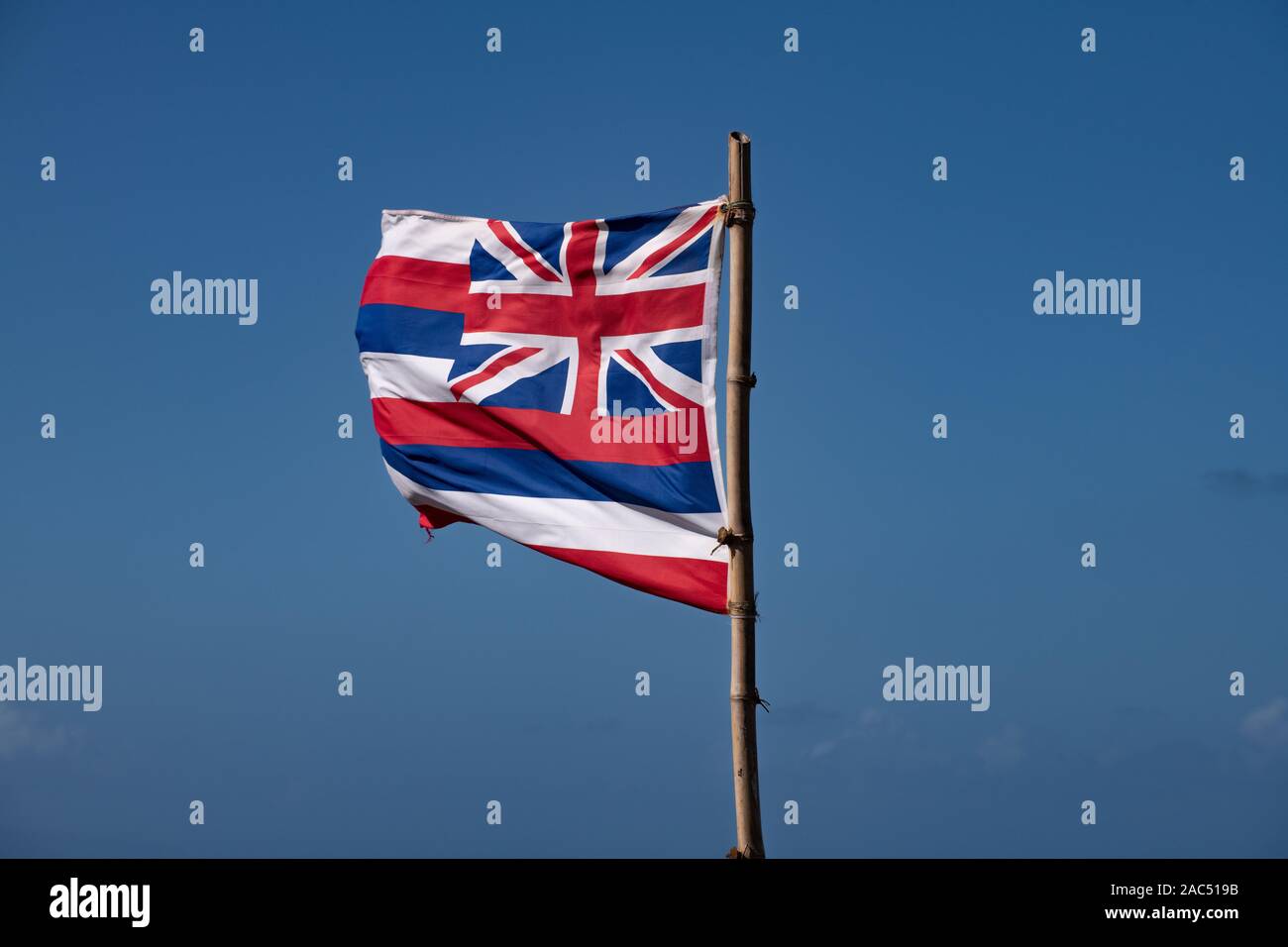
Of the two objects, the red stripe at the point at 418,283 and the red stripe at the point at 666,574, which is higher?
the red stripe at the point at 418,283

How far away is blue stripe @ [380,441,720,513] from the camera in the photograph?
1594 cm

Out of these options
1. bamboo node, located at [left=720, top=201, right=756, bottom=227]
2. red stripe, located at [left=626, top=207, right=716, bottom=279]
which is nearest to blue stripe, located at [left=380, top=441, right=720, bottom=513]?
red stripe, located at [left=626, top=207, right=716, bottom=279]

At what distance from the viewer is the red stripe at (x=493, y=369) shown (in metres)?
→ 17.3

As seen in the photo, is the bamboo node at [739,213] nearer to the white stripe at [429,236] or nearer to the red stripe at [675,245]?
the red stripe at [675,245]

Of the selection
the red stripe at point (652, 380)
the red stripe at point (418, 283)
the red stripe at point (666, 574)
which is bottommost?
the red stripe at point (666, 574)

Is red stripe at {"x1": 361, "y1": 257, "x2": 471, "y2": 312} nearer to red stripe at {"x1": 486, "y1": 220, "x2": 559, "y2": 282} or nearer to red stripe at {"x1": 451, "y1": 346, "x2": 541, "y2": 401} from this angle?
red stripe at {"x1": 486, "y1": 220, "x2": 559, "y2": 282}

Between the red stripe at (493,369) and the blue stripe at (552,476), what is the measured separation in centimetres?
71

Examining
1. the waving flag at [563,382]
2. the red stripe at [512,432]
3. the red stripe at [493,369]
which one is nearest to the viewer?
the waving flag at [563,382]

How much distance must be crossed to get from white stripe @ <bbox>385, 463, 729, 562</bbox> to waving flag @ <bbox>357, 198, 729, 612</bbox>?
0.02 meters

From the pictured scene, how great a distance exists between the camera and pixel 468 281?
17.9 meters

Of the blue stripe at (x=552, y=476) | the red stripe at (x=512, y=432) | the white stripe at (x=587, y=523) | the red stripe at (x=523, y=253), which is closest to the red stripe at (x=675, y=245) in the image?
the red stripe at (x=523, y=253)
